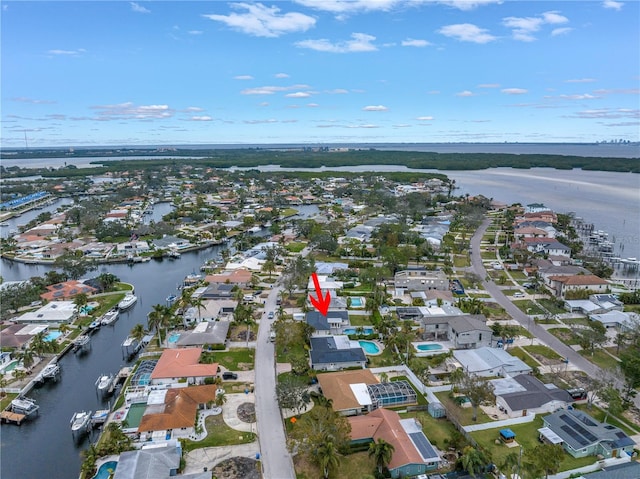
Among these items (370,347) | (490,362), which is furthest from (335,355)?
(490,362)

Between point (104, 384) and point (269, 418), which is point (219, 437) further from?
point (104, 384)

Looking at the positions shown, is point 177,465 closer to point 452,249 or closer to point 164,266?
point 164,266

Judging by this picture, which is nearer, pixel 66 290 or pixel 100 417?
pixel 100 417

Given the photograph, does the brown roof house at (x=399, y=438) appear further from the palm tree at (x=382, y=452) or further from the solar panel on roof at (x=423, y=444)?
the palm tree at (x=382, y=452)

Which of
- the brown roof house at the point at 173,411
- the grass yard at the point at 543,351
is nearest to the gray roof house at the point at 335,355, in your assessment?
the brown roof house at the point at 173,411

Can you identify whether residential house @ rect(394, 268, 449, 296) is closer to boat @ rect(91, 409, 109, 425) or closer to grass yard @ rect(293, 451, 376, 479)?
grass yard @ rect(293, 451, 376, 479)

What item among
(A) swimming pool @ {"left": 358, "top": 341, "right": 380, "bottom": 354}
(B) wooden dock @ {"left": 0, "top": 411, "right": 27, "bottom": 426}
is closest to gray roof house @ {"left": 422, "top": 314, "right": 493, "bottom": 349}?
(A) swimming pool @ {"left": 358, "top": 341, "right": 380, "bottom": 354}

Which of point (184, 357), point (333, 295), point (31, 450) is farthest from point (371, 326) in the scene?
point (31, 450)
